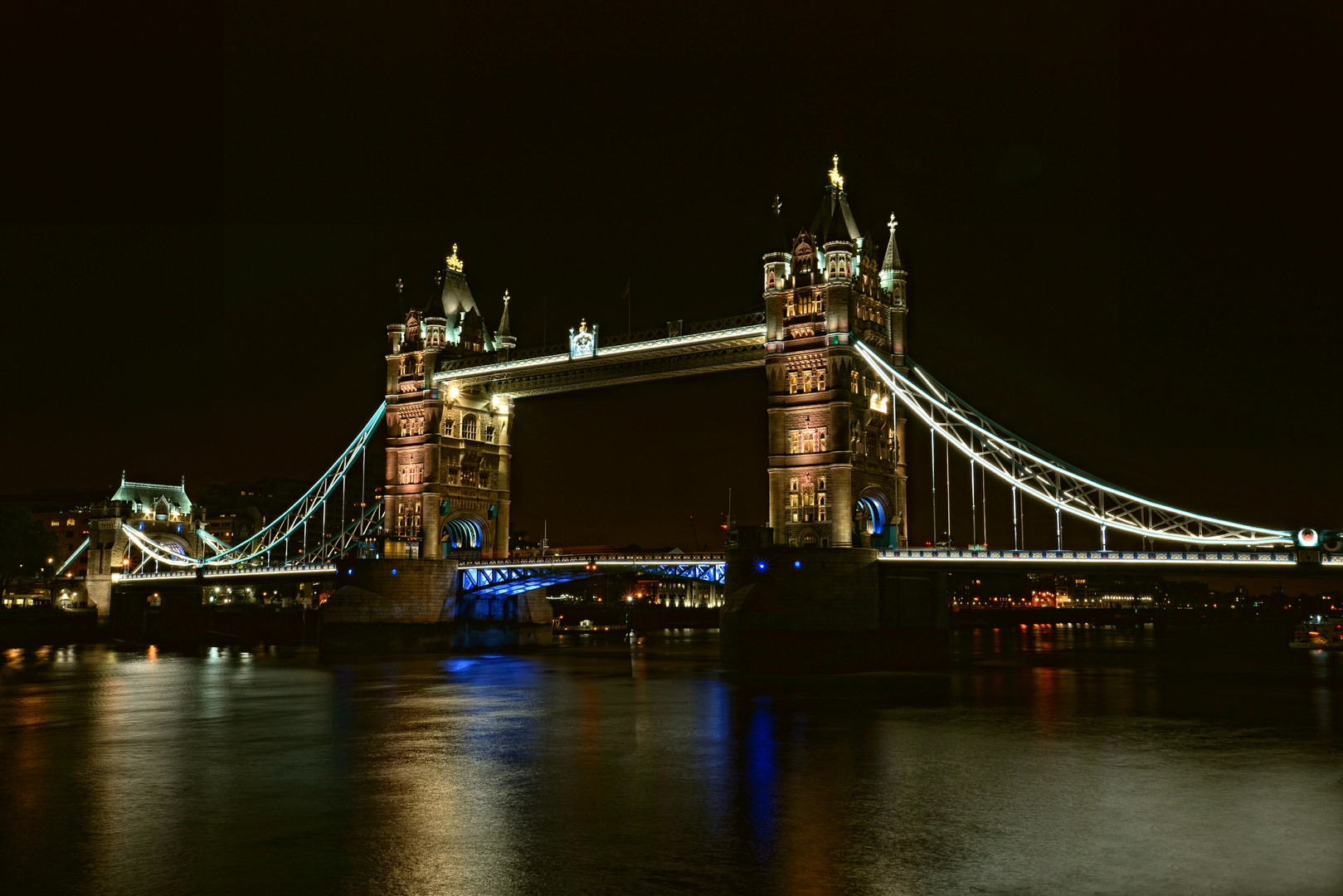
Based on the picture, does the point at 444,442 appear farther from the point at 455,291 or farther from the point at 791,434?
the point at 791,434

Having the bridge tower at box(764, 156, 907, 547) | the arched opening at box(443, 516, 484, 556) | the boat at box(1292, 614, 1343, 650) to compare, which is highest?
the bridge tower at box(764, 156, 907, 547)

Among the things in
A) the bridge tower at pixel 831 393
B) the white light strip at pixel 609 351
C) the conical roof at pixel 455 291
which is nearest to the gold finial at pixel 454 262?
the conical roof at pixel 455 291

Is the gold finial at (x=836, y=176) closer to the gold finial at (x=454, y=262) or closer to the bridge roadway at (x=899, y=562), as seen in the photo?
the bridge roadway at (x=899, y=562)

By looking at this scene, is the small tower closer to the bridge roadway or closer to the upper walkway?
the upper walkway

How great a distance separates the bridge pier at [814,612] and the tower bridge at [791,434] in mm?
765

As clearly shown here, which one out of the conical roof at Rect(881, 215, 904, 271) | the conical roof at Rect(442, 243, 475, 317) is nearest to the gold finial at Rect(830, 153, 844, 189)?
the conical roof at Rect(881, 215, 904, 271)

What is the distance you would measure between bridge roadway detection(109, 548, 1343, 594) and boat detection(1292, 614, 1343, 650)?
41688 millimetres

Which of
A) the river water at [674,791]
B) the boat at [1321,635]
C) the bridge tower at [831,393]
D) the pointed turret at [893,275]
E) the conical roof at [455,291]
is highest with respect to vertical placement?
the conical roof at [455,291]

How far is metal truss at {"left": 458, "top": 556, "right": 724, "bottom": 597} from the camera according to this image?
216 ft

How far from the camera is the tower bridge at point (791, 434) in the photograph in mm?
53688

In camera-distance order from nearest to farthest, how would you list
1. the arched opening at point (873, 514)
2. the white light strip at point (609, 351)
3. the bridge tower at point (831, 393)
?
the bridge tower at point (831, 393), the arched opening at point (873, 514), the white light strip at point (609, 351)

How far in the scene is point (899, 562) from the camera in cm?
5603

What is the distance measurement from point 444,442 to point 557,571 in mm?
12782

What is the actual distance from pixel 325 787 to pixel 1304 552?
132 ft
